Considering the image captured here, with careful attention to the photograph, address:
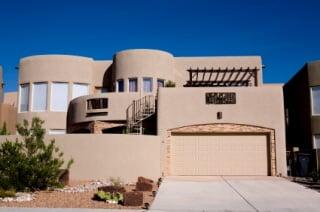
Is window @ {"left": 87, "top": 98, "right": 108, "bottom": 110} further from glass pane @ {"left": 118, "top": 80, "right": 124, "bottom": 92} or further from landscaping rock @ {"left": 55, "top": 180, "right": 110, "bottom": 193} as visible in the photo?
landscaping rock @ {"left": 55, "top": 180, "right": 110, "bottom": 193}

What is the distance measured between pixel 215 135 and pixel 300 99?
285 inches

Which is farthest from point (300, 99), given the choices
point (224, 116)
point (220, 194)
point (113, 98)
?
point (220, 194)

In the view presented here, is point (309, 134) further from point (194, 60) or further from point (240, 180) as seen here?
point (194, 60)

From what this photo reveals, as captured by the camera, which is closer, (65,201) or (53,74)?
(65,201)

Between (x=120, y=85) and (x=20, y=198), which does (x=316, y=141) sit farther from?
(x=20, y=198)

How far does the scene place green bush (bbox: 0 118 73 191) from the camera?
14.1 metres

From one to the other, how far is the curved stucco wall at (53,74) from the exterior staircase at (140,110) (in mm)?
7320

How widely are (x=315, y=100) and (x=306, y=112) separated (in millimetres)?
957

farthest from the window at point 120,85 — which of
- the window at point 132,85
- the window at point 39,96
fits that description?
the window at point 39,96

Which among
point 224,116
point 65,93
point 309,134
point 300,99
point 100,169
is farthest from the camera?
point 65,93

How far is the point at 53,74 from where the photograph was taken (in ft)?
90.5

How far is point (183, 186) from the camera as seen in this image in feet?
50.2

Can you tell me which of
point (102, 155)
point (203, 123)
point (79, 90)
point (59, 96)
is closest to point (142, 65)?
point (79, 90)

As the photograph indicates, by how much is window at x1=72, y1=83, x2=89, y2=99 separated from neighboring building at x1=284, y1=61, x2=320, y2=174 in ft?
45.6
